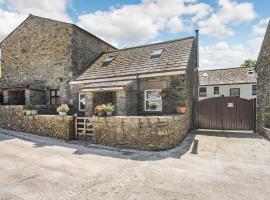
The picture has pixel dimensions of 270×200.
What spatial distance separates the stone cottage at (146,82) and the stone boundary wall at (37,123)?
234 cm

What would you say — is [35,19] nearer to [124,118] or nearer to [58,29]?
[58,29]

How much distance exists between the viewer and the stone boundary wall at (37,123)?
10875 mm

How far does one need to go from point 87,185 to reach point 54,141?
6.35 m

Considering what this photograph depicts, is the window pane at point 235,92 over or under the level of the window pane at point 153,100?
over

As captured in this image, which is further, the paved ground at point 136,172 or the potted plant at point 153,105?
the potted plant at point 153,105

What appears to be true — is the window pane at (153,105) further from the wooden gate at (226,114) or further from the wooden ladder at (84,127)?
the wooden ladder at (84,127)

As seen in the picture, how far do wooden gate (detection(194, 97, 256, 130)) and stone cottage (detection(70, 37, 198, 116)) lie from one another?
4.30 ft

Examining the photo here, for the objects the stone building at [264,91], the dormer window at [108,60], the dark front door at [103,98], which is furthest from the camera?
the dormer window at [108,60]

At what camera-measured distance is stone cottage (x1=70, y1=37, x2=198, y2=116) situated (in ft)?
37.7

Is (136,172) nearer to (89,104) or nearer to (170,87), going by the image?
(170,87)

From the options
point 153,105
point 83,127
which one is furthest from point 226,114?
point 83,127

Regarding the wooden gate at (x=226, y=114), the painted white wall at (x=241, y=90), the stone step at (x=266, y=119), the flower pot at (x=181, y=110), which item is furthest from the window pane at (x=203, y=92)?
the flower pot at (x=181, y=110)

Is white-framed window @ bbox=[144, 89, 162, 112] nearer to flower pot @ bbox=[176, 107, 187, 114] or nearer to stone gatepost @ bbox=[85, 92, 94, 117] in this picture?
flower pot @ bbox=[176, 107, 187, 114]

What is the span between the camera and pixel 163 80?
1201 centimetres
